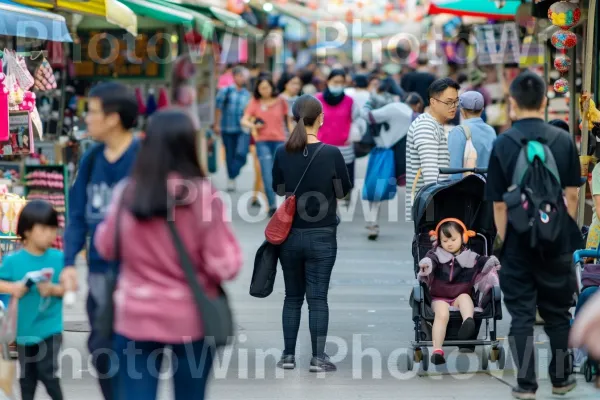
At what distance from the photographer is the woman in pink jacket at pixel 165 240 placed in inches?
203

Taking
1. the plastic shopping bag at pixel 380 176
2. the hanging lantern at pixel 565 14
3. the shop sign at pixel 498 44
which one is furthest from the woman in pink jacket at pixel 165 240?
the shop sign at pixel 498 44

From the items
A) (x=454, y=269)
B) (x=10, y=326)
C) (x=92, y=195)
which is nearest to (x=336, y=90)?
(x=454, y=269)

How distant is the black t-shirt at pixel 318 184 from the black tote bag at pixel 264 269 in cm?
31

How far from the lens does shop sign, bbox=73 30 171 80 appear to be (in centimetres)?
1780

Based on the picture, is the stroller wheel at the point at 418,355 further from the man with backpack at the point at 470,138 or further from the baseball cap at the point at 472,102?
the baseball cap at the point at 472,102

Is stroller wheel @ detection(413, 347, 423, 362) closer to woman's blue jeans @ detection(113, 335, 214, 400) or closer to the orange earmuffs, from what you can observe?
the orange earmuffs

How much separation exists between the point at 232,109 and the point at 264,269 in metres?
10.4

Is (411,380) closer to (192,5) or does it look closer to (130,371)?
(130,371)

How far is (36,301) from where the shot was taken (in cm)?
662

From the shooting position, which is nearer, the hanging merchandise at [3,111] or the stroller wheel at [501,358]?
the stroller wheel at [501,358]

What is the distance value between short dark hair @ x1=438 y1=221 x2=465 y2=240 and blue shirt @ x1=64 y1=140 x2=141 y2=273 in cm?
308

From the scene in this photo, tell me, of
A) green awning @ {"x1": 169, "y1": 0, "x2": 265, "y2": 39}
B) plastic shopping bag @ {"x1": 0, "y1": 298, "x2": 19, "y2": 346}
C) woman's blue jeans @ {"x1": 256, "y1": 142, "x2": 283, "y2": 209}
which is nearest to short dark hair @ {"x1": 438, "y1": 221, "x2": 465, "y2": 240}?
plastic shopping bag @ {"x1": 0, "y1": 298, "x2": 19, "y2": 346}

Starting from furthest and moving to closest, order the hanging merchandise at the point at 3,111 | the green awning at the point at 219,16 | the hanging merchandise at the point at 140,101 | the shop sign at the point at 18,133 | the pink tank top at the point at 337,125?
the green awning at the point at 219,16 → the hanging merchandise at the point at 140,101 → the pink tank top at the point at 337,125 → the shop sign at the point at 18,133 → the hanging merchandise at the point at 3,111

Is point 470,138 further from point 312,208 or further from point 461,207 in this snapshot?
point 312,208
